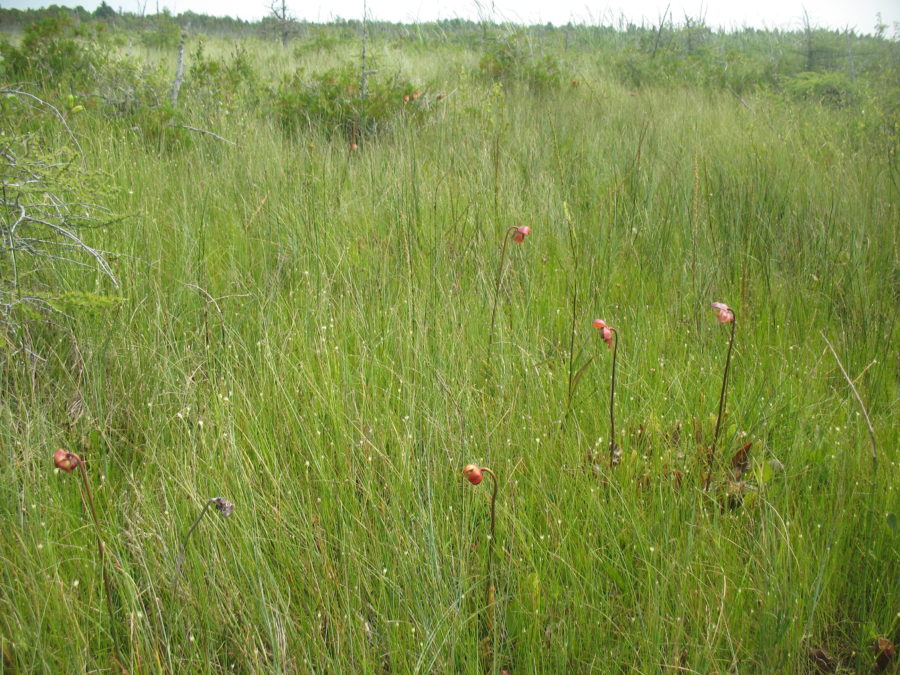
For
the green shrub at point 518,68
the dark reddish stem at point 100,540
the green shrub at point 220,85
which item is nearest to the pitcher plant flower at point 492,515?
the dark reddish stem at point 100,540

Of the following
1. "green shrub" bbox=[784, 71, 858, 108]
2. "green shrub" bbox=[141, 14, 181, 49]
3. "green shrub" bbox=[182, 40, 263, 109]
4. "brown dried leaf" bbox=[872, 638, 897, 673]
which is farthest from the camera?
"green shrub" bbox=[141, 14, 181, 49]

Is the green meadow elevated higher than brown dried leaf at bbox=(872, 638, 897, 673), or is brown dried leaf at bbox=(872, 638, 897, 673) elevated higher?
the green meadow

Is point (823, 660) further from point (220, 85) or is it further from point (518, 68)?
point (518, 68)

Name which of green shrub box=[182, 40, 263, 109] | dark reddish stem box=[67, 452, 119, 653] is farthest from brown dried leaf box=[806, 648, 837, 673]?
green shrub box=[182, 40, 263, 109]

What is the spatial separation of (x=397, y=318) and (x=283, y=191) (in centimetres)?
187

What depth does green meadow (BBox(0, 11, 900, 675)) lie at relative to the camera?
157cm

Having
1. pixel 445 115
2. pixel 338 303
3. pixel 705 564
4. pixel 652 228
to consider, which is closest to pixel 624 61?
pixel 445 115

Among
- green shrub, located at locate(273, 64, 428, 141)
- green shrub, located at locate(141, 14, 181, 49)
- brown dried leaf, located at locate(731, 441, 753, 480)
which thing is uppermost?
green shrub, located at locate(141, 14, 181, 49)

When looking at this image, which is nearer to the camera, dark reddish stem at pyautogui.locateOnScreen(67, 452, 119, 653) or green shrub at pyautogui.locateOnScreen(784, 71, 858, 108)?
dark reddish stem at pyautogui.locateOnScreen(67, 452, 119, 653)

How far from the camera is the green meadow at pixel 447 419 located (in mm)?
1568

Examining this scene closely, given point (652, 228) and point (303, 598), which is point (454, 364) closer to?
point (303, 598)

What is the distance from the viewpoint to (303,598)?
1.66 m

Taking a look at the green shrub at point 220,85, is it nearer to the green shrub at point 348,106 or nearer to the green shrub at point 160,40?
the green shrub at point 348,106

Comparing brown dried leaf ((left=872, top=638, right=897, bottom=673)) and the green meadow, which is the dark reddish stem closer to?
the green meadow
